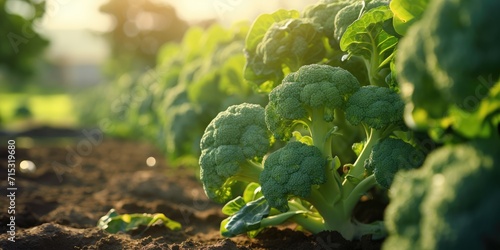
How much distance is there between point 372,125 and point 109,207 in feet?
12.3

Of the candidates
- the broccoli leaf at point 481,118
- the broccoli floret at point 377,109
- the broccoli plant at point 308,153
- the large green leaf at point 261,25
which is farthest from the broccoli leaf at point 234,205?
the broccoli leaf at point 481,118

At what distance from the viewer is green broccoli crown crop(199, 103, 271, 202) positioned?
4020 millimetres

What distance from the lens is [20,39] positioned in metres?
29.2

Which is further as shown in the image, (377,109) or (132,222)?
(132,222)

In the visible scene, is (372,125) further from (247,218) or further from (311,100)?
(247,218)

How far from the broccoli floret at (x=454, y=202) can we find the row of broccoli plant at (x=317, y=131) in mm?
1188

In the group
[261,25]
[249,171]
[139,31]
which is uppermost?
[139,31]

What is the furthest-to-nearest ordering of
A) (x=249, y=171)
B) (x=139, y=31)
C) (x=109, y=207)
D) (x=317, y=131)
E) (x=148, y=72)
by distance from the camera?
(x=139, y=31), (x=148, y=72), (x=109, y=207), (x=249, y=171), (x=317, y=131)

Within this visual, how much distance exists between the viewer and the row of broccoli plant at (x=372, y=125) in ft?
7.37

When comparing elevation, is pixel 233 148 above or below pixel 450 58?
below

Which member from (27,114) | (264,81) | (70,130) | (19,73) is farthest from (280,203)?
(27,114)

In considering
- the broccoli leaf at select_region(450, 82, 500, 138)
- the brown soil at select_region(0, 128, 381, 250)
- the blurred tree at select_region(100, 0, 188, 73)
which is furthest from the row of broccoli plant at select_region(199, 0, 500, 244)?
the blurred tree at select_region(100, 0, 188, 73)

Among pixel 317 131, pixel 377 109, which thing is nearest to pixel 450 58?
pixel 377 109

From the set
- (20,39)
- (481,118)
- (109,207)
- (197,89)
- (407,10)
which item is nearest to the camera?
(481,118)
